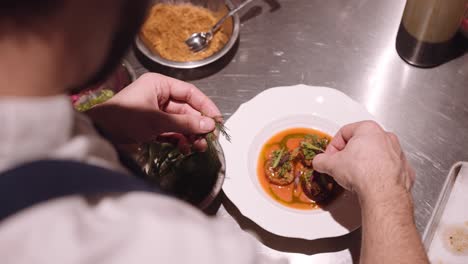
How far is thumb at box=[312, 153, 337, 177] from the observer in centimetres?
88

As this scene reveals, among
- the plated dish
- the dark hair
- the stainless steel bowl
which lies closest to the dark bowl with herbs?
the plated dish

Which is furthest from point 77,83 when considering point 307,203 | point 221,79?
point 221,79

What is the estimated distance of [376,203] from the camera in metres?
0.81

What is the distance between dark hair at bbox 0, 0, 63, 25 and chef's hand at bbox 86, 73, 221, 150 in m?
0.46

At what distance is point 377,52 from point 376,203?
1.52 feet

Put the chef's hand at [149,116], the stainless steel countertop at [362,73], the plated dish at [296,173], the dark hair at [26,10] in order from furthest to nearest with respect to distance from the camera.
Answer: the stainless steel countertop at [362,73] → the plated dish at [296,173] → the chef's hand at [149,116] → the dark hair at [26,10]

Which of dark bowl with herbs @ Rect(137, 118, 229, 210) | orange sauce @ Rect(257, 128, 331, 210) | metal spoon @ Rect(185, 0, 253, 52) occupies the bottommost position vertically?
orange sauce @ Rect(257, 128, 331, 210)

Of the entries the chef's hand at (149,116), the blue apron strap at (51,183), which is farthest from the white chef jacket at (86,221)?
the chef's hand at (149,116)

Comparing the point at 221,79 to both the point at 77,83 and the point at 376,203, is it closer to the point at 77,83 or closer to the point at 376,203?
the point at 376,203

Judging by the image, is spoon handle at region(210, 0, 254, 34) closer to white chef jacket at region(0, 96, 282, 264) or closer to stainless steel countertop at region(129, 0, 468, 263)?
stainless steel countertop at region(129, 0, 468, 263)

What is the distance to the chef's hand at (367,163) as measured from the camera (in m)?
0.82

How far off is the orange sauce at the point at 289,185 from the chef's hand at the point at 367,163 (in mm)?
66

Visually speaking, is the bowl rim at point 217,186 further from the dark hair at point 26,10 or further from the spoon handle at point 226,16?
the dark hair at point 26,10

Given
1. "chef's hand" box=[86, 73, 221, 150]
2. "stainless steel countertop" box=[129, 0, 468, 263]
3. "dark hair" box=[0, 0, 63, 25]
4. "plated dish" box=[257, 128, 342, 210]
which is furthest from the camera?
"stainless steel countertop" box=[129, 0, 468, 263]
